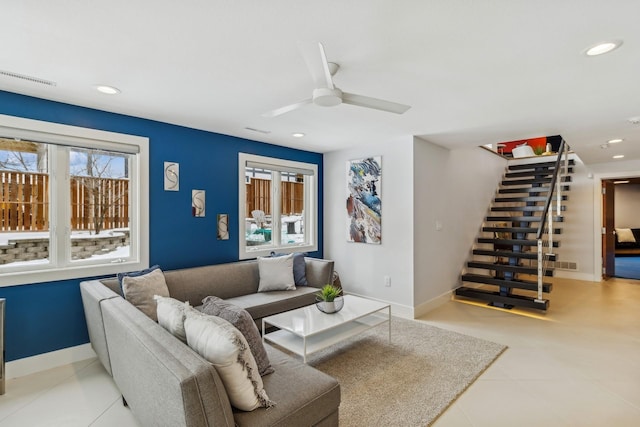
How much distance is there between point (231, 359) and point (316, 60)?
1.54 meters

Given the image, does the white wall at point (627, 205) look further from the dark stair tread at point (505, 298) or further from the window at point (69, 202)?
the window at point (69, 202)

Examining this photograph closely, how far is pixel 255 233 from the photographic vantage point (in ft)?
14.9

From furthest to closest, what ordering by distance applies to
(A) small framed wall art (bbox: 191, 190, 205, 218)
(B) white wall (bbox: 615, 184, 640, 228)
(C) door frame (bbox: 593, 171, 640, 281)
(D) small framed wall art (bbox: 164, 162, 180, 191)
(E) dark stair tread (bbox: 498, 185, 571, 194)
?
(B) white wall (bbox: 615, 184, 640, 228), (C) door frame (bbox: 593, 171, 640, 281), (E) dark stair tread (bbox: 498, 185, 571, 194), (A) small framed wall art (bbox: 191, 190, 205, 218), (D) small framed wall art (bbox: 164, 162, 180, 191)

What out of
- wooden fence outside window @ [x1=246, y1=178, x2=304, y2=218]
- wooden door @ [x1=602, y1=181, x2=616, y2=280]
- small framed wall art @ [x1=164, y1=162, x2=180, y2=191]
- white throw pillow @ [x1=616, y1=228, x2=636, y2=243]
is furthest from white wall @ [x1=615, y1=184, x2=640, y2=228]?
small framed wall art @ [x1=164, y1=162, x2=180, y2=191]

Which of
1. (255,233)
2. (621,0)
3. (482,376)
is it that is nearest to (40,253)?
(255,233)

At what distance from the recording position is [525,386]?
97.2 inches

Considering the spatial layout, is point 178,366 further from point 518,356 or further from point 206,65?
point 518,356

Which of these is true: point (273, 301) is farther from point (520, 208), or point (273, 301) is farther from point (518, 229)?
point (520, 208)

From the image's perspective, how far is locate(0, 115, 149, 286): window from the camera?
2762 millimetres

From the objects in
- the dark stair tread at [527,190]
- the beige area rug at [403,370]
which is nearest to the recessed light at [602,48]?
the beige area rug at [403,370]

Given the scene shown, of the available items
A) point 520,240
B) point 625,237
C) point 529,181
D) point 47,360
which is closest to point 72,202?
point 47,360

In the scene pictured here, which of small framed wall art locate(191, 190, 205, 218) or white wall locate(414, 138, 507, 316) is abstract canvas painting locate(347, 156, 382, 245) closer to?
white wall locate(414, 138, 507, 316)

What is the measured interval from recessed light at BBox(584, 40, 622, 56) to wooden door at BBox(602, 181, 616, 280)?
565 centimetres

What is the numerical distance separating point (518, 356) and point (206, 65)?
3634mm
